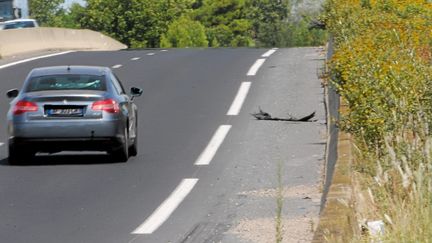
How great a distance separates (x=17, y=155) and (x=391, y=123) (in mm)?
6776

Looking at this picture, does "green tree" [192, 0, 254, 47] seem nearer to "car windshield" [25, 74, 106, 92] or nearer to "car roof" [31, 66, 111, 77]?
"car roof" [31, 66, 111, 77]

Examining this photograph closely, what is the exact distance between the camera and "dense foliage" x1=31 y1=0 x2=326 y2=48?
146m

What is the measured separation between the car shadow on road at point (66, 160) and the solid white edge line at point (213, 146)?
4.36 feet

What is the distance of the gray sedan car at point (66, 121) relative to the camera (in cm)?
1800

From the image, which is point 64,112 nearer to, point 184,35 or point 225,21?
point 184,35

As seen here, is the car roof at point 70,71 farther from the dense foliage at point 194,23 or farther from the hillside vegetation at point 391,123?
the dense foliage at point 194,23

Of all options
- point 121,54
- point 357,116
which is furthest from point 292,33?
point 357,116

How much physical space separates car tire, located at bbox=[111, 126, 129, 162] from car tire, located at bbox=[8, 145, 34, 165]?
1228 mm

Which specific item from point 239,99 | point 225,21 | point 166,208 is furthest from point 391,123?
point 225,21

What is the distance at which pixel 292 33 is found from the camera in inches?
6742

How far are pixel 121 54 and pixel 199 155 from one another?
23.9 meters

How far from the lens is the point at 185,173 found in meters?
17.1

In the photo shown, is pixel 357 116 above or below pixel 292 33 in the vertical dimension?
above

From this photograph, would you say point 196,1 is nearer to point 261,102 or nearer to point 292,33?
point 292,33
